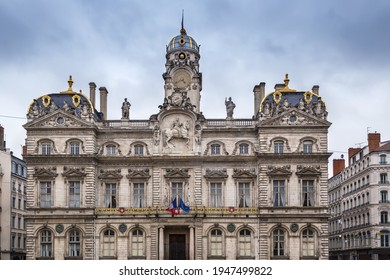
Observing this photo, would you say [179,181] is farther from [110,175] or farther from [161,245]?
[110,175]

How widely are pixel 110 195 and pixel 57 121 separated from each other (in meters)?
9.02

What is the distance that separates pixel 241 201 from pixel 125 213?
11384mm

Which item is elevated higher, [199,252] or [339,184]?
[339,184]

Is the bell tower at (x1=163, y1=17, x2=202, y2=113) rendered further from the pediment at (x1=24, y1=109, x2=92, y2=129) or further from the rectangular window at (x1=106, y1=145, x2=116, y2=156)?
the pediment at (x1=24, y1=109, x2=92, y2=129)

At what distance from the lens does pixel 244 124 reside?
58.8 m

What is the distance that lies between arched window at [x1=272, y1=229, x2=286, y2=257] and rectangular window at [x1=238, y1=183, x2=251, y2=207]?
150 inches

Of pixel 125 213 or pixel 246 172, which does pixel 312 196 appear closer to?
pixel 246 172

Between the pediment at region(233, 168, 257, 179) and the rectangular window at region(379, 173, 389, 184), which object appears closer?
the pediment at region(233, 168, 257, 179)

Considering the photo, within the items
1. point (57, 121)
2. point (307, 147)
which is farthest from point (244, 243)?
point (57, 121)

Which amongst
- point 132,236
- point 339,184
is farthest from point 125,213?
point 339,184

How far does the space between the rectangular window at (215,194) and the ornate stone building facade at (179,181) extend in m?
0.10

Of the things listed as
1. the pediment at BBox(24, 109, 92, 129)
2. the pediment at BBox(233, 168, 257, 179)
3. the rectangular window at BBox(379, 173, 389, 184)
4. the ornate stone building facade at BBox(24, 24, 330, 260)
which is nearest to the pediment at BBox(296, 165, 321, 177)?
the ornate stone building facade at BBox(24, 24, 330, 260)

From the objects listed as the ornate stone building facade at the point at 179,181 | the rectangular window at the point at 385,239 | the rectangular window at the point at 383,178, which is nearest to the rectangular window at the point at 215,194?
the ornate stone building facade at the point at 179,181

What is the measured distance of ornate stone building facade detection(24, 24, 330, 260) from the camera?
55.9 metres
